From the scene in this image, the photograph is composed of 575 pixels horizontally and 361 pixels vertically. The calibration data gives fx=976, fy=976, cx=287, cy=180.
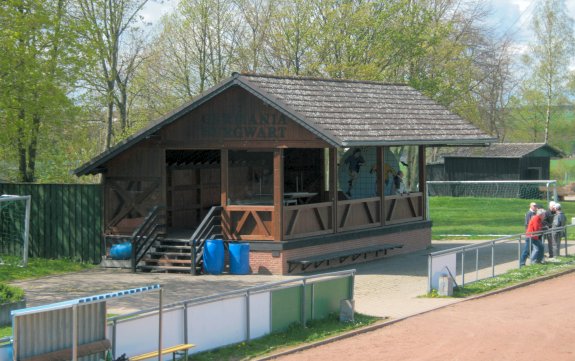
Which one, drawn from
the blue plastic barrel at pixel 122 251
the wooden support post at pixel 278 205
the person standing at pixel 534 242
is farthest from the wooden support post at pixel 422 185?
the blue plastic barrel at pixel 122 251

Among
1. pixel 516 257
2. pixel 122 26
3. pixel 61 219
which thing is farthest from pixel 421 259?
pixel 122 26

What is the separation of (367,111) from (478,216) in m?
17.5

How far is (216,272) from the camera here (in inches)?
941

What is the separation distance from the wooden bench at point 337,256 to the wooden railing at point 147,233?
3.79 metres

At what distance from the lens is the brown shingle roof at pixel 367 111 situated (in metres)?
24.2

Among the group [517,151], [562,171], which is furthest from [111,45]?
[562,171]

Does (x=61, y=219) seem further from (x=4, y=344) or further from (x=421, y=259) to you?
(x=4, y=344)

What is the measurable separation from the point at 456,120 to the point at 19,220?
12.9m

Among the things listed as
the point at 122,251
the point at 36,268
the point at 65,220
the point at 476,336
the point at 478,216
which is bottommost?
the point at 476,336

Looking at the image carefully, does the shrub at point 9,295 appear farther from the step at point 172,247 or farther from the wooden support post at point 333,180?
the wooden support post at point 333,180

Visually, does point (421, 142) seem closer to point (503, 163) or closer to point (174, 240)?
point (174, 240)

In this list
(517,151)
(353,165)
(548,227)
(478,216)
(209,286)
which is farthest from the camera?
(517,151)

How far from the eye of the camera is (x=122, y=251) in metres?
25.2

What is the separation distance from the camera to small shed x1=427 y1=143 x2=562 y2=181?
177 feet
